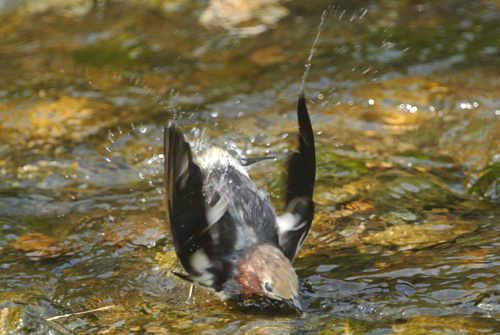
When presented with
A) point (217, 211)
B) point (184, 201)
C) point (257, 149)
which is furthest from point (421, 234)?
point (257, 149)

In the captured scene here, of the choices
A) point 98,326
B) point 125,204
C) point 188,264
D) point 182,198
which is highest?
point 182,198

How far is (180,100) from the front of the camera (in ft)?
27.9

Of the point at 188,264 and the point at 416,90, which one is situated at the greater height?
the point at 188,264

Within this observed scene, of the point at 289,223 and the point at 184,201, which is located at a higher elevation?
the point at 184,201

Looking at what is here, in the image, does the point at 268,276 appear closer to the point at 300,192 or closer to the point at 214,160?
the point at 300,192

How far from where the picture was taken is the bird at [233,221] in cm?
428

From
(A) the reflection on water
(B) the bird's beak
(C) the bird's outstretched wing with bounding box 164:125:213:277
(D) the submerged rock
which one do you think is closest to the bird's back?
(C) the bird's outstretched wing with bounding box 164:125:213:277

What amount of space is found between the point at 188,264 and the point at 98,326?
26.8 inches

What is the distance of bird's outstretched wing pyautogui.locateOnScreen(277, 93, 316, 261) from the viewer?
187 inches

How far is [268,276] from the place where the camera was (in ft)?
14.0

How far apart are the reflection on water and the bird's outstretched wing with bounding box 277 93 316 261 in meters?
0.28

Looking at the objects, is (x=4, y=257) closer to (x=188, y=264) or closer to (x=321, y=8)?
(x=188, y=264)

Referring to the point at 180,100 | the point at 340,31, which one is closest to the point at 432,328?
the point at 180,100

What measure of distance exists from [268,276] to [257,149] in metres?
3.17
